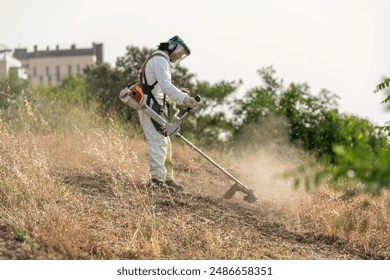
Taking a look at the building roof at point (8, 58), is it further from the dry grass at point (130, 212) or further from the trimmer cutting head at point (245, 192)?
the trimmer cutting head at point (245, 192)

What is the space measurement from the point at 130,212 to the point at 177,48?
2647mm

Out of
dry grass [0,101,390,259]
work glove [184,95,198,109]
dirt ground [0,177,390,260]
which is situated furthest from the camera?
work glove [184,95,198,109]

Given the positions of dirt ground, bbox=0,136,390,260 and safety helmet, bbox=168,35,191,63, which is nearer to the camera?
dirt ground, bbox=0,136,390,260

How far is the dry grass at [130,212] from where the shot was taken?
5.49 meters

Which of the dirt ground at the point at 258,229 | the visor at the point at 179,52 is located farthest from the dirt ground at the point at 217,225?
the visor at the point at 179,52

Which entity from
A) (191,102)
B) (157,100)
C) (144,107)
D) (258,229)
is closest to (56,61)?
(157,100)

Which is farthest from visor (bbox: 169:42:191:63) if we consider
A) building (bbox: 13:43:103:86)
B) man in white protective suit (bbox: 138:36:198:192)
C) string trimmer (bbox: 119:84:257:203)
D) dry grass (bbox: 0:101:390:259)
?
building (bbox: 13:43:103:86)

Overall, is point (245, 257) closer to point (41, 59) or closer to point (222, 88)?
point (222, 88)

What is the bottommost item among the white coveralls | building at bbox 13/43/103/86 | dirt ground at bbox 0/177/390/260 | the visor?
dirt ground at bbox 0/177/390/260

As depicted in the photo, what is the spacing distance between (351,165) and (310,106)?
12477 mm

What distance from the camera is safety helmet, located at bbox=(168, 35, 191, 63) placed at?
8484mm

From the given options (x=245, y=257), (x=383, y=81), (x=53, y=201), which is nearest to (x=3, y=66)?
(x=53, y=201)

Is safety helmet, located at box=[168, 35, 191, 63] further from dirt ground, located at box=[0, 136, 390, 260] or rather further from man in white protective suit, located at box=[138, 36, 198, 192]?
dirt ground, located at box=[0, 136, 390, 260]

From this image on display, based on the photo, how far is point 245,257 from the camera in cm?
568
